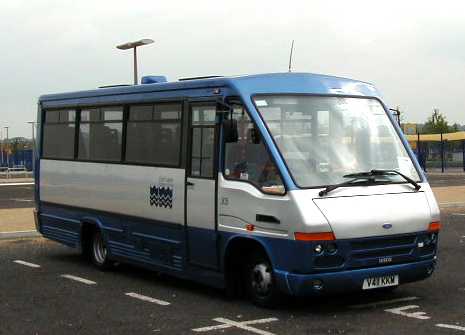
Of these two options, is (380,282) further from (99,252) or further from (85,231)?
(85,231)

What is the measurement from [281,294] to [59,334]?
2.26 m

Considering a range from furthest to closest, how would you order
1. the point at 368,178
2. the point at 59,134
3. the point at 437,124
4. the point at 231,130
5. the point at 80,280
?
the point at 437,124 < the point at 59,134 < the point at 80,280 < the point at 231,130 < the point at 368,178

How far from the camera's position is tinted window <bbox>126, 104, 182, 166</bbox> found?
9.48 m

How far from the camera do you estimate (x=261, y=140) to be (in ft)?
26.5

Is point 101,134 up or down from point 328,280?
up

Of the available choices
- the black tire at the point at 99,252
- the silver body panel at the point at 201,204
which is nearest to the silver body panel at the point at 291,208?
the silver body panel at the point at 201,204

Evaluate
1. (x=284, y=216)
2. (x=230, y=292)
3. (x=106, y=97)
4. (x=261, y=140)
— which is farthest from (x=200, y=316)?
(x=106, y=97)

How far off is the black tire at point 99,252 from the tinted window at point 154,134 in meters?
1.58

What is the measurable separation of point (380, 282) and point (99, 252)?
5.03 m

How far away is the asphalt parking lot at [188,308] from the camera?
23.9 ft

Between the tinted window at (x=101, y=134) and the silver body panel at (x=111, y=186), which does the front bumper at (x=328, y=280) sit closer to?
the silver body panel at (x=111, y=186)

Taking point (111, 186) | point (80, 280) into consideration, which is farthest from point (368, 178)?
point (80, 280)

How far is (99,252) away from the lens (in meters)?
11.5

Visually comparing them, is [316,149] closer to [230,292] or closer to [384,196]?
[384,196]
